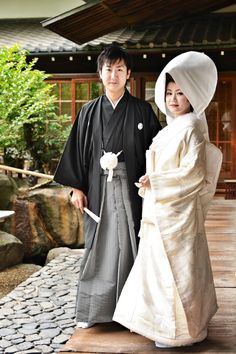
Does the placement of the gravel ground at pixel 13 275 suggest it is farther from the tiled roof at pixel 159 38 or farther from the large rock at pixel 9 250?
the tiled roof at pixel 159 38

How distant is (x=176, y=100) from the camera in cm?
344

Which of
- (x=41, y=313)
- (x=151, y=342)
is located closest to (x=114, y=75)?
(x=151, y=342)

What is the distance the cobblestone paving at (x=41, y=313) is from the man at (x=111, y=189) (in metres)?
0.70

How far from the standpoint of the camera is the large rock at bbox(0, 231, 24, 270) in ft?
29.8

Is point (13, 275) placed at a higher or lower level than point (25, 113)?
lower

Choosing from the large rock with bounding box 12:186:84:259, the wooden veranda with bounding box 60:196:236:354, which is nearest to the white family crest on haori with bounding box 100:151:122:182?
the wooden veranda with bounding box 60:196:236:354

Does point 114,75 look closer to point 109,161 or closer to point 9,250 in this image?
point 109,161

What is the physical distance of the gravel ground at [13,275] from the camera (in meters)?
8.34

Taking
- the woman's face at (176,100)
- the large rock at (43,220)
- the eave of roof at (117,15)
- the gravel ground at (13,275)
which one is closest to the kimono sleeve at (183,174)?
the woman's face at (176,100)

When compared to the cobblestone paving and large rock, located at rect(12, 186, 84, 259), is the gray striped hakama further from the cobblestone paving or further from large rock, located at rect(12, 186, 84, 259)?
large rock, located at rect(12, 186, 84, 259)

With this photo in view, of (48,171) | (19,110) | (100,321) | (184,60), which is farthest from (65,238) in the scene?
(184,60)

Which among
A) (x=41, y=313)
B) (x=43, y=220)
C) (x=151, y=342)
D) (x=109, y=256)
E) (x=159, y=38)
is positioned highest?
(x=159, y=38)

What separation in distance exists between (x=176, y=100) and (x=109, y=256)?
116cm

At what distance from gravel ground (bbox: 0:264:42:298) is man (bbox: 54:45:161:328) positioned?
4.49m
